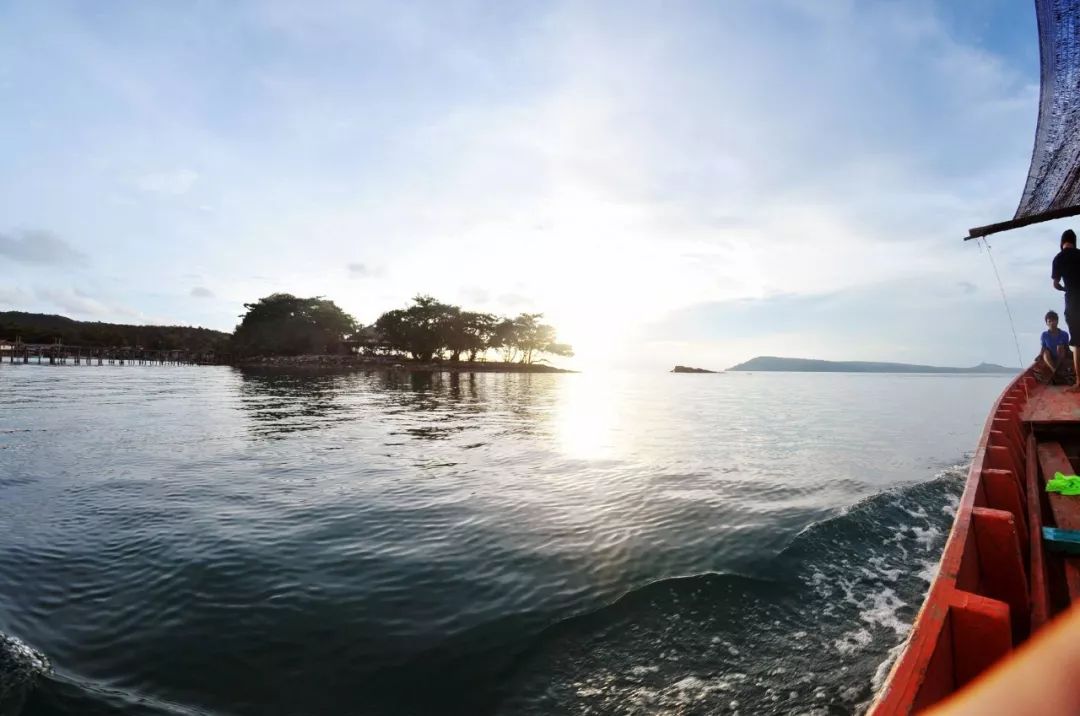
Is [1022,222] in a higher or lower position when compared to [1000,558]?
higher

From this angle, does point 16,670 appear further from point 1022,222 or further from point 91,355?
point 91,355

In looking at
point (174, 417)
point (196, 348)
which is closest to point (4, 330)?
point (196, 348)

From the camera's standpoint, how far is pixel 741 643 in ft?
14.4

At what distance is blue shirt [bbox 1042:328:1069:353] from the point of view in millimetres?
12546

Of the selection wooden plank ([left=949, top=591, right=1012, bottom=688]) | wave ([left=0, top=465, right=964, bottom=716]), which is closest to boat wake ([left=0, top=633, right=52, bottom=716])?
wave ([left=0, top=465, right=964, bottom=716])

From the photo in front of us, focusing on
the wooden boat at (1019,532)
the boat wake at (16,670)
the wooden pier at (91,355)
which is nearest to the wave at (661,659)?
the boat wake at (16,670)

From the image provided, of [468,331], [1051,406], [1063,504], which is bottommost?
[1063,504]

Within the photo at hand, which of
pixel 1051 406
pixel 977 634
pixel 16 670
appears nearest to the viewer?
pixel 977 634

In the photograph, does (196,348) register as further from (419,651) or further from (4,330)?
(419,651)

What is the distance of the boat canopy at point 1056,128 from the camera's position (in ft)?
23.4

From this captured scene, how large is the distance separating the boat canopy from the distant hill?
4101 inches

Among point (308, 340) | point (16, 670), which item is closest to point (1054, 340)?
point (16, 670)

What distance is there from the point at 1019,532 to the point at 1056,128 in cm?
797

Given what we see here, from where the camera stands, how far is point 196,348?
94.4 meters
